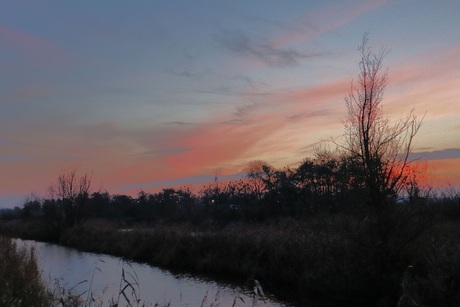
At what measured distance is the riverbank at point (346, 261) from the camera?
40.7 ft

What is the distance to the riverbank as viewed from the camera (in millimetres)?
12414

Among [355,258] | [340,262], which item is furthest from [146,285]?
[355,258]

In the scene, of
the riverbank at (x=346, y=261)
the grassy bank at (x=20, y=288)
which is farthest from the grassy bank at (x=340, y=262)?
the grassy bank at (x=20, y=288)

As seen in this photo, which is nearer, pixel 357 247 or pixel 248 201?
pixel 357 247

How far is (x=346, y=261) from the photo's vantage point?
14758 mm

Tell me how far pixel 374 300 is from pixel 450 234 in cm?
392

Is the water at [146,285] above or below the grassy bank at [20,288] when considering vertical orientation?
below

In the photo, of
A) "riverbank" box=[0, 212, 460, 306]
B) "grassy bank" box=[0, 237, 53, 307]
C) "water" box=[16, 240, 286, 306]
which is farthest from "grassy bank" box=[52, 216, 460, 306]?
"grassy bank" box=[0, 237, 53, 307]

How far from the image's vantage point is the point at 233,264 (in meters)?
22.1

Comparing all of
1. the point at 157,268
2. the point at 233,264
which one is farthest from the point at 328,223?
the point at 157,268

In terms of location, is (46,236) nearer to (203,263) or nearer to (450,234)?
(203,263)

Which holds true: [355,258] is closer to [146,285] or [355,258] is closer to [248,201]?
[146,285]

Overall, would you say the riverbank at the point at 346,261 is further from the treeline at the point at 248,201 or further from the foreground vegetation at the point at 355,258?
the treeline at the point at 248,201

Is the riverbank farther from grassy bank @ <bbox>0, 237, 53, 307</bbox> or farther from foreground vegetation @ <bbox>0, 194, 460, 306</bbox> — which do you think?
grassy bank @ <bbox>0, 237, 53, 307</bbox>
